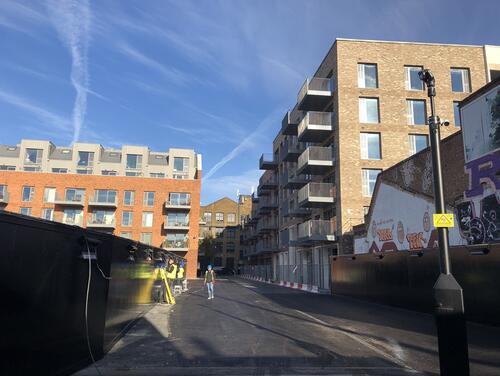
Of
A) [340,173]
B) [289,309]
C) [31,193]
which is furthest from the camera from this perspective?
[31,193]

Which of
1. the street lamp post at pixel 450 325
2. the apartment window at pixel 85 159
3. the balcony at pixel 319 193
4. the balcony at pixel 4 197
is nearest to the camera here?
the street lamp post at pixel 450 325

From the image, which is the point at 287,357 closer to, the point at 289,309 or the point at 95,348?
the point at 95,348

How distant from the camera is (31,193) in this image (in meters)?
63.7

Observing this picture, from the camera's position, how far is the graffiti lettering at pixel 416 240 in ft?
66.0

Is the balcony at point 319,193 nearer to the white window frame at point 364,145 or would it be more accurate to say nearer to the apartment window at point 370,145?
the white window frame at point 364,145

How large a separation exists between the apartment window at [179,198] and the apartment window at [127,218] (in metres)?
6.14

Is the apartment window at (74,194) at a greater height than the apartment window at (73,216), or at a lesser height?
greater

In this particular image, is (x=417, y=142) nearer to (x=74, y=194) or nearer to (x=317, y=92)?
(x=317, y=92)

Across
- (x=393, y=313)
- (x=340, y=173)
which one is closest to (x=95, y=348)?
(x=393, y=313)

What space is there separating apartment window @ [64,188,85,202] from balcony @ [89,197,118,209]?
1539 millimetres

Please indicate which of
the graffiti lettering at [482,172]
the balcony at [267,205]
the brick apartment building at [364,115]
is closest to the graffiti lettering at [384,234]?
the brick apartment building at [364,115]

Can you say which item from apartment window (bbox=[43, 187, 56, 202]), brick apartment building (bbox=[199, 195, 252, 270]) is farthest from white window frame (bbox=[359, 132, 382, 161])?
brick apartment building (bbox=[199, 195, 252, 270])

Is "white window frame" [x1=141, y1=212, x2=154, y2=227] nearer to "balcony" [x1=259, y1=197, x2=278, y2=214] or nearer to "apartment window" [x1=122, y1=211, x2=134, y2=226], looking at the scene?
"apartment window" [x1=122, y1=211, x2=134, y2=226]

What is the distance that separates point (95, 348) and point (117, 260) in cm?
188
